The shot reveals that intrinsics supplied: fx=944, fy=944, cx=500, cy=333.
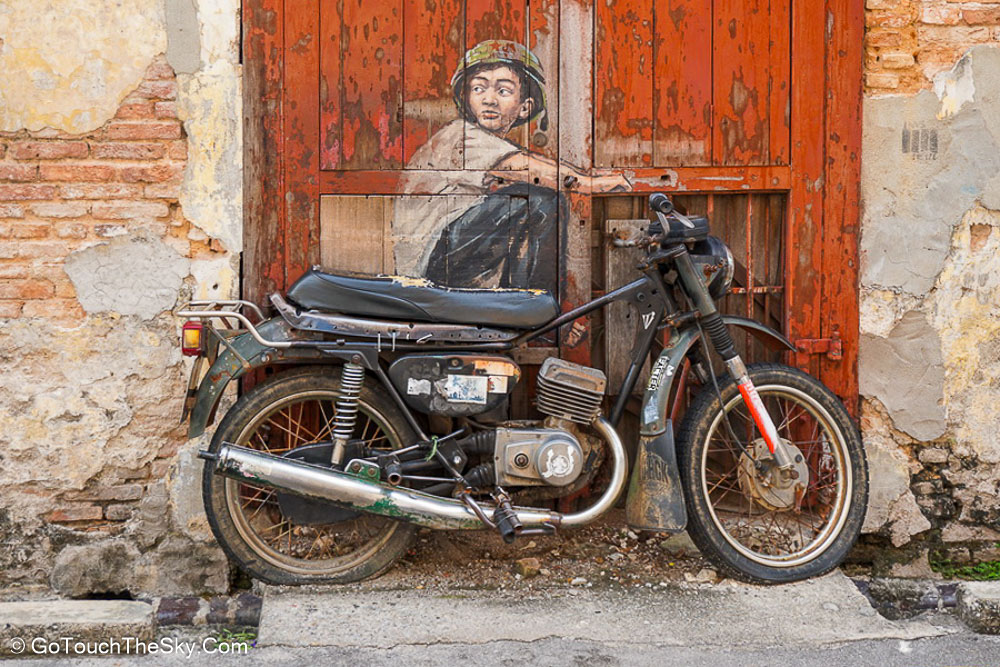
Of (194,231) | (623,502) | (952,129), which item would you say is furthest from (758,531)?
(194,231)

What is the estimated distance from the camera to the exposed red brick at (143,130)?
3898 mm

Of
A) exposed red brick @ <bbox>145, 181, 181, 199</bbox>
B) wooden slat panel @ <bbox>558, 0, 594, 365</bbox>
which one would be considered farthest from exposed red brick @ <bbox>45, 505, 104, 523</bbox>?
wooden slat panel @ <bbox>558, 0, 594, 365</bbox>

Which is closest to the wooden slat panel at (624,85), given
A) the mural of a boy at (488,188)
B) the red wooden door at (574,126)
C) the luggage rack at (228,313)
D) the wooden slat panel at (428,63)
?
the red wooden door at (574,126)

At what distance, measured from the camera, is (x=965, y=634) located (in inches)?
142

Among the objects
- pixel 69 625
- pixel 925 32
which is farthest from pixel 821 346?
pixel 69 625

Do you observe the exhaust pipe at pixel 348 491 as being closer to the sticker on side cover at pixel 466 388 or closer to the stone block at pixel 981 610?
the sticker on side cover at pixel 466 388

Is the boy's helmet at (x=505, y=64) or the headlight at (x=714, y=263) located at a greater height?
the boy's helmet at (x=505, y=64)

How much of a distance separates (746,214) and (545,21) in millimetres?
1253

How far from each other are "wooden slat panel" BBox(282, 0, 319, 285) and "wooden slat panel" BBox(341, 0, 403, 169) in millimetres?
133

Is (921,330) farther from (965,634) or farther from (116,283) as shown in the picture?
(116,283)

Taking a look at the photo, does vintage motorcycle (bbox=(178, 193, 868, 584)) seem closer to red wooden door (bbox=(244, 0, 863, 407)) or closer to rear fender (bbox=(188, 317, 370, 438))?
rear fender (bbox=(188, 317, 370, 438))

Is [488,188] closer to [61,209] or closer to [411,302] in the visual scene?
[411,302]

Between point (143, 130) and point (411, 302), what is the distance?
134 cm

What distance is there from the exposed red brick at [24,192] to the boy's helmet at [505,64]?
5.72 feet
